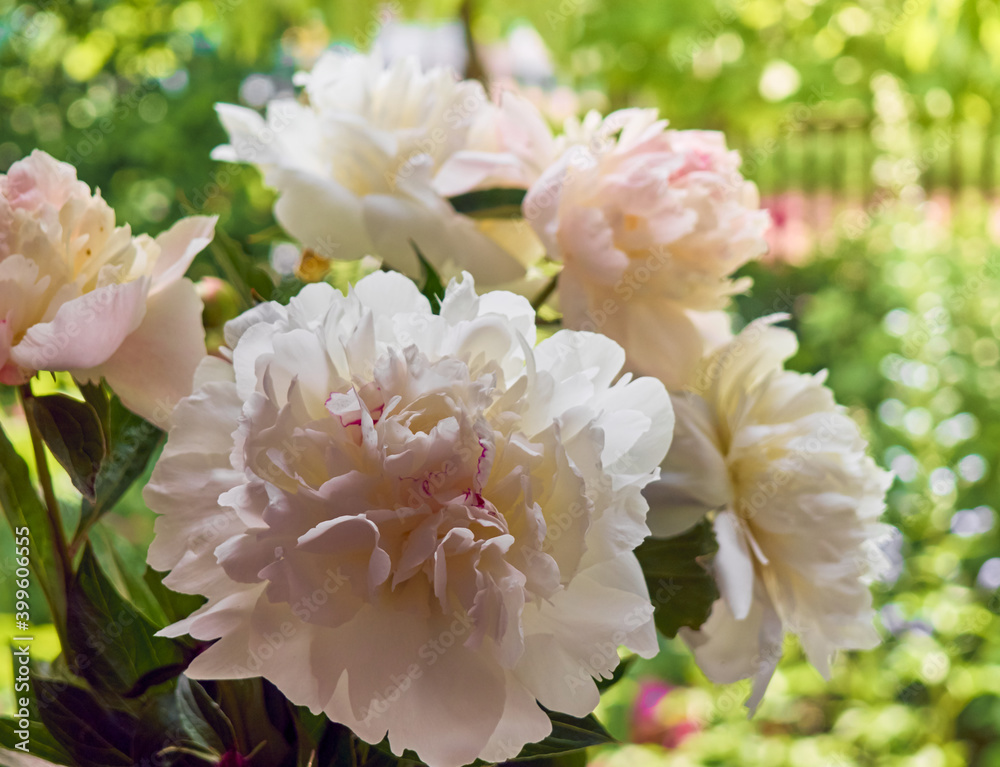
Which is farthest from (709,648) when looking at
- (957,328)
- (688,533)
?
(957,328)

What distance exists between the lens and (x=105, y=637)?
250mm

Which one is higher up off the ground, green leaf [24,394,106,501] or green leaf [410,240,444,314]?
green leaf [410,240,444,314]

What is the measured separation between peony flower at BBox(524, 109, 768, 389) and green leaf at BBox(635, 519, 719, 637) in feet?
0.17

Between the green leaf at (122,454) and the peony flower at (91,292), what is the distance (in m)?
0.04

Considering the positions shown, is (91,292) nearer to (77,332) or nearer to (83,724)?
(77,332)

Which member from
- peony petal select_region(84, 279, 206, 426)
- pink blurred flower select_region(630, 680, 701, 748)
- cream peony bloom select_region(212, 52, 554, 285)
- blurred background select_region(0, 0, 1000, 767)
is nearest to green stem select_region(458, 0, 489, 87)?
blurred background select_region(0, 0, 1000, 767)

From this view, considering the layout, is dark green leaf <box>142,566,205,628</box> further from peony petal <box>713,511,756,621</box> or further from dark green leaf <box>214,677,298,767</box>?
peony petal <box>713,511,756,621</box>

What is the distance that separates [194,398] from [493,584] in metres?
0.08

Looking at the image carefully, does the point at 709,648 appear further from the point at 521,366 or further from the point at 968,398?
the point at 968,398

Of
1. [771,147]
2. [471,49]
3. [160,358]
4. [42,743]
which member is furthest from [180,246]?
[771,147]

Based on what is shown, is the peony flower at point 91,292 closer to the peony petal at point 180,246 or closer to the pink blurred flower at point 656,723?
the peony petal at point 180,246

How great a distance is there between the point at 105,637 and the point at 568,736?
0.42 ft

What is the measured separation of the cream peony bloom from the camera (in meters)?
0.30

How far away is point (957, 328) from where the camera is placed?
63.9 inches
